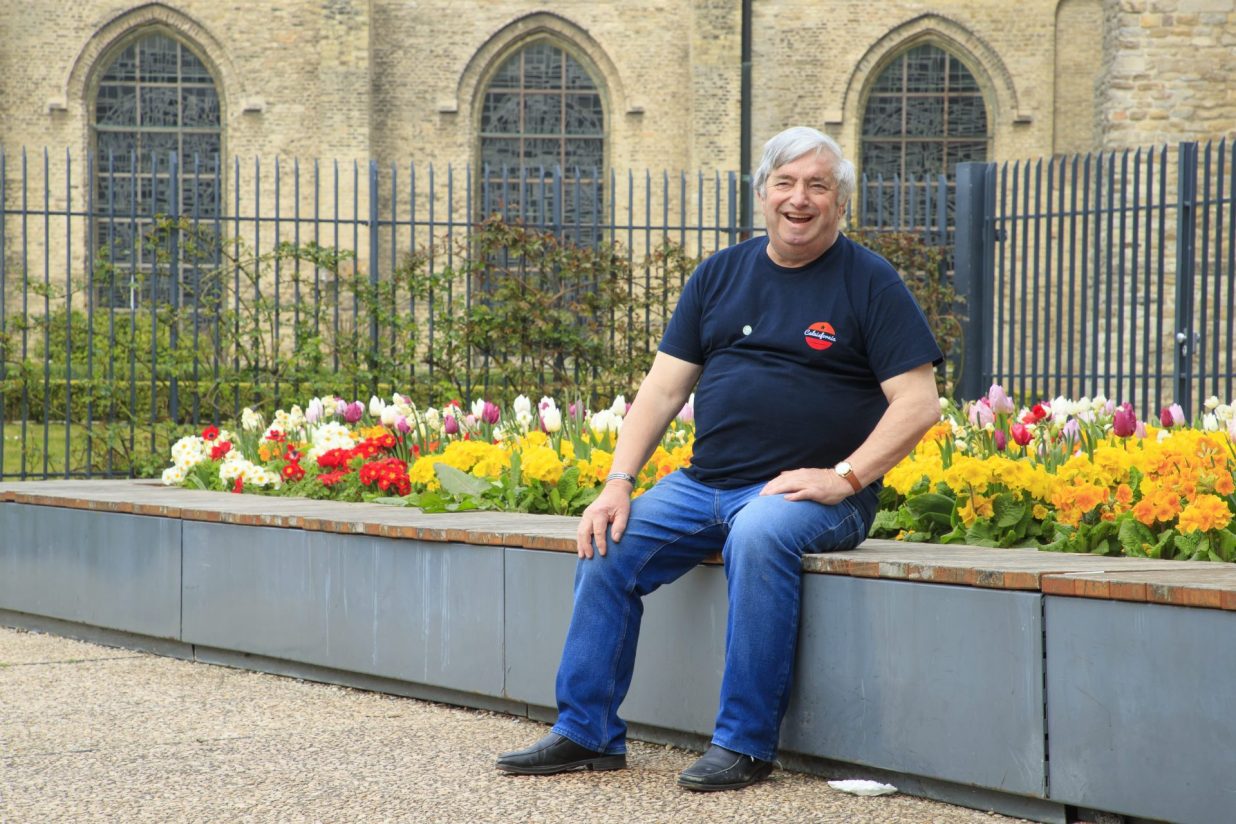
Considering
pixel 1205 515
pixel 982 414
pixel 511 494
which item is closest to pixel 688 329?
pixel 1205 515

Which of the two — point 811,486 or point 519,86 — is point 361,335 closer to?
point 811,486

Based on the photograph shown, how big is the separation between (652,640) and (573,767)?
50 centimetres

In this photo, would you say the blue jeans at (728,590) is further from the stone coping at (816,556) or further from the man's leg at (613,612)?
the stone coping at (816,556)

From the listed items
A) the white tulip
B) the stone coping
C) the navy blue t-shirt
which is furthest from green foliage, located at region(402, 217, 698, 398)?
the navy blue t-shirt

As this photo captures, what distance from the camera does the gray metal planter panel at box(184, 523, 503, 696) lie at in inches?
178

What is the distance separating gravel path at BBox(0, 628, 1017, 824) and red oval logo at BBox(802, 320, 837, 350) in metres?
1.06

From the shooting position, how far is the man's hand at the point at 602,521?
3.67 metres

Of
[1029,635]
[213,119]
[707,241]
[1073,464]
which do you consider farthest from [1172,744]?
[213,119]

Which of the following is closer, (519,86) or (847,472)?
(847,472)

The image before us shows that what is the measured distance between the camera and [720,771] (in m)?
3.46

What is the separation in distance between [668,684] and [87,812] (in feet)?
4.86

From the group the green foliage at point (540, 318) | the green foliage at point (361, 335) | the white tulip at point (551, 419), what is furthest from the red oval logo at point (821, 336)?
the green foliage at point (540, 318)

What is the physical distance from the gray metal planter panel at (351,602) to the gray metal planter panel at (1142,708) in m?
1.82

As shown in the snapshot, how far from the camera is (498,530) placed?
4.46 m
